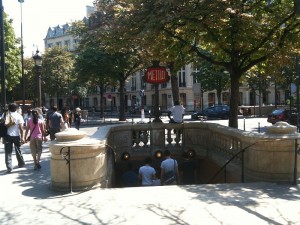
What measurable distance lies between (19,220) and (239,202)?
3443 millimetres

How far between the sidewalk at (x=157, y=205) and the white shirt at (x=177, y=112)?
229 inches

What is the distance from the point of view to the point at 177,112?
13.6 m

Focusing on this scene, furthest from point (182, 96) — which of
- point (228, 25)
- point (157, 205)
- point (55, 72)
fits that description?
point (157, 205)

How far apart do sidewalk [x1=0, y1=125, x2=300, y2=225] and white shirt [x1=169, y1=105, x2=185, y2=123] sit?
5824 millimetres

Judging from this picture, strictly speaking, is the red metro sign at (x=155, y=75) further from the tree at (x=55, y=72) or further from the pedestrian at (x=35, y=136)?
the tree at (x=55, y=72)

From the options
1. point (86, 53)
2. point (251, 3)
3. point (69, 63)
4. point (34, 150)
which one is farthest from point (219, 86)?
point (34, 150)

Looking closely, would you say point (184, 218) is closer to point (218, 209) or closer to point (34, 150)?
point (218, 209)

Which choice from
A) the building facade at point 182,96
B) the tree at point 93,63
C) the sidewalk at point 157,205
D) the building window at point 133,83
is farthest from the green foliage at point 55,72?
the sidewalk at point 157,205

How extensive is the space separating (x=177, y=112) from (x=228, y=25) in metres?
3.25

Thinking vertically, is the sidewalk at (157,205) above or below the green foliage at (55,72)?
below

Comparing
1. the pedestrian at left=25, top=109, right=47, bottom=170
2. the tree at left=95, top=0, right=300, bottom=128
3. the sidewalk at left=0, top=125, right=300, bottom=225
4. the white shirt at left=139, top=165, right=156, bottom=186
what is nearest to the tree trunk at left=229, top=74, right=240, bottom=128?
the tree at left=95, top=0, right=300, bottom=128

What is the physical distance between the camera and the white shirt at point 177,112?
44.4 ft

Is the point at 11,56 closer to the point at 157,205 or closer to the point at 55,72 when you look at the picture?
the point at 55,72

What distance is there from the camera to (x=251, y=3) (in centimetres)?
1285
